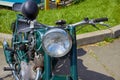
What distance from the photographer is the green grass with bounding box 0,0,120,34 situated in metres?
6.58

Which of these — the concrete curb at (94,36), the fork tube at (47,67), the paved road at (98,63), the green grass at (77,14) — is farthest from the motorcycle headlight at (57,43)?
the green grass at (77,14)

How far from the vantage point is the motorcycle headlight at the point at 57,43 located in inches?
114

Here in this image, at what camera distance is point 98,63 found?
517 cm

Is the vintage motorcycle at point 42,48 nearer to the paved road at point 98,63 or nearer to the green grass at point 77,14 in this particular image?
the paved road at point 98,63

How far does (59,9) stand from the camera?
7.78 meters

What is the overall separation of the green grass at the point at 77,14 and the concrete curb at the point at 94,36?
0.26 metres

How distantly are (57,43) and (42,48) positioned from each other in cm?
29

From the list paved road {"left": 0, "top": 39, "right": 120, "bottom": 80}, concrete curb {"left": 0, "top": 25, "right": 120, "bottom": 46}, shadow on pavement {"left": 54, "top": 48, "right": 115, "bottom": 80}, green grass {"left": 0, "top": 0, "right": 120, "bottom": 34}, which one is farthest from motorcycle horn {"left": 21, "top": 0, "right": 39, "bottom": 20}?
green grass {"left": 0, "top": 0, "right": 120, "bottom": 34}

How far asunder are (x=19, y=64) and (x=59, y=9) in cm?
406

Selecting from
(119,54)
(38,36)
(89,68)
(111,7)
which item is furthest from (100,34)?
(38,36)

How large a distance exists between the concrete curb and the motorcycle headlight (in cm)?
277

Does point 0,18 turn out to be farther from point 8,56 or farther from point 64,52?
point 64,52

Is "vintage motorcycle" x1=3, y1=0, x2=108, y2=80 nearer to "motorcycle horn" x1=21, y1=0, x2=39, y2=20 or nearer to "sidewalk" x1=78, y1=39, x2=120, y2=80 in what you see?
"motorcycle horn" x1=21, y1=0, x2=39, y2=20

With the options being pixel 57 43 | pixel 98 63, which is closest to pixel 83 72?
pixel 98 63
